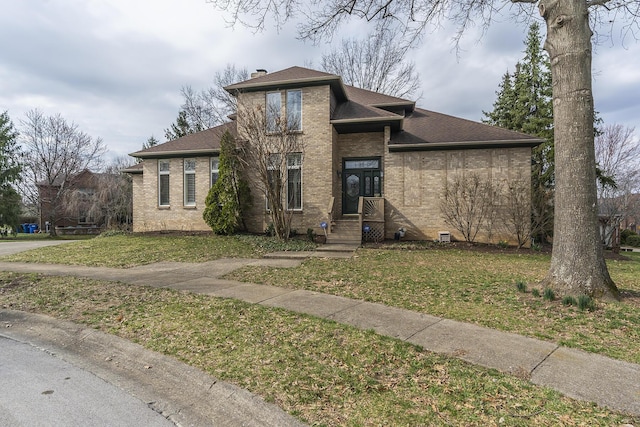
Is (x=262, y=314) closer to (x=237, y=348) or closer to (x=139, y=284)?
(x=237, y=348)

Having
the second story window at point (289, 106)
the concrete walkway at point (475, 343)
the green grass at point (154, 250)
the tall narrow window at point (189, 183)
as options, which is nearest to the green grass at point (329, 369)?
the concrete walkway at point (475, 343)

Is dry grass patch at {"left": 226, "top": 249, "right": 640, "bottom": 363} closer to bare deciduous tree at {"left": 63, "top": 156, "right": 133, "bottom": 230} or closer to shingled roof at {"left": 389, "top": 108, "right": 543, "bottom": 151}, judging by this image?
shingled roof at {"left": 389, "top": 108, "right": 543, "bottom": 151}

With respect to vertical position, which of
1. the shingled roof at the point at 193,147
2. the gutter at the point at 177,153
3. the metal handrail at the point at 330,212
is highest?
the shingled roof at the point at 193,147

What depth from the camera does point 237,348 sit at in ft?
13.3

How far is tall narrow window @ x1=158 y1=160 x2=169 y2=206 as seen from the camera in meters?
18.4

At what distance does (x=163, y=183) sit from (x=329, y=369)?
17.4 meters

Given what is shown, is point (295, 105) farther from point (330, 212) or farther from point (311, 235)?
point (311, 235)

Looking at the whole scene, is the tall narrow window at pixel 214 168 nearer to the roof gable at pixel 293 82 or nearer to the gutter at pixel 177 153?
the gutter at pixel 177 153

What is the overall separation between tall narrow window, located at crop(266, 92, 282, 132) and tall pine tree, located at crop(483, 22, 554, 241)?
41.6 feet

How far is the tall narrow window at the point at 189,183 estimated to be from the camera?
17.9 metres

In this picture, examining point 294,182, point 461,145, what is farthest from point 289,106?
point 461,145

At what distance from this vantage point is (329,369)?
3.52 m

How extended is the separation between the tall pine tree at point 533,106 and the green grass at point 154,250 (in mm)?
12818

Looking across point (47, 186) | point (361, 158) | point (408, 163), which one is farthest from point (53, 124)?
point (408, 163)
